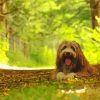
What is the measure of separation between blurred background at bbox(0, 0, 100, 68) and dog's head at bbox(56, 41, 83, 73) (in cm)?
43

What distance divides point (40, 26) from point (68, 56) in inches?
35.6

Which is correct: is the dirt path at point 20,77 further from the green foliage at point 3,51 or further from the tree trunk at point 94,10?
the tree trunk at point 94,10

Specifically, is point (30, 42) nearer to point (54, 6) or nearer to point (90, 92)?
point (54, 6)

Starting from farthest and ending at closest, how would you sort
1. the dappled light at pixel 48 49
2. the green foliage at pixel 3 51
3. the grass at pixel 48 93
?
1. the green foliage at pixel 3 51
2. the dappled light at pixel 48 49
3. the grass at pixel 48 93

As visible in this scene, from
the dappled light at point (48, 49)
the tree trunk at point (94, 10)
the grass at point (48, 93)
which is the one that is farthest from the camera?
the tree trunk at point (94, 10)

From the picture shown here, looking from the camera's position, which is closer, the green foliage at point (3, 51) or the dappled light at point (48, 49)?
the dappled light at point (48, 49)

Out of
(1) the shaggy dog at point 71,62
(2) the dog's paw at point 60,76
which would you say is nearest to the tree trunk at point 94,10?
(1) the shaggy dog at point 71,62

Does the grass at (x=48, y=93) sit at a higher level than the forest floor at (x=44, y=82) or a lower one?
lower

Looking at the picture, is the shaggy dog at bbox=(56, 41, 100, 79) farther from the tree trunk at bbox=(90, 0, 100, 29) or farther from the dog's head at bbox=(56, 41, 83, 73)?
the tree trunk at bbox=(90, 0, 100, 29)

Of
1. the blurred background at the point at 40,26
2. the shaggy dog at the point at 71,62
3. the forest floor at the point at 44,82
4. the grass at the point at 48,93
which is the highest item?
the blurred background at the point at 40,26

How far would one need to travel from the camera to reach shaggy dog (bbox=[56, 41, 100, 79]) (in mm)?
2289

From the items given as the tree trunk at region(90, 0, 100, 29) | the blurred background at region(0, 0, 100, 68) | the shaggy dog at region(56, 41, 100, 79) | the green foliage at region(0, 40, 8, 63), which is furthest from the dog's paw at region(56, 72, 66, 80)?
the tree trunk at region(90, 0, 100, 29)

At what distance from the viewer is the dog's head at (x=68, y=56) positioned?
89.8 inches

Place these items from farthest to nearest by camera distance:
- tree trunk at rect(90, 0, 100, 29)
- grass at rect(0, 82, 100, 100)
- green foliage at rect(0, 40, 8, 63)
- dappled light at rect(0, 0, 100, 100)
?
tree trunk at rect(90, 0, 100, 29) → green foliage at rect(0, 40, 8, 63) → dappled light at rect(0, 0, 100, 100) → grass at rect(0, 82, 100, 100)
